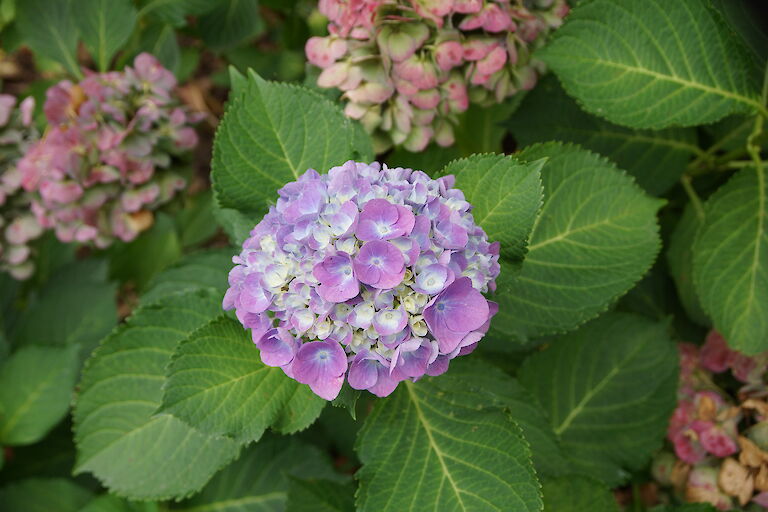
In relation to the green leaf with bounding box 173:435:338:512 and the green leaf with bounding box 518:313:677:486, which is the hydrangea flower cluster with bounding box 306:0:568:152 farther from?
the green leaf with bounding box 173:435:338:512

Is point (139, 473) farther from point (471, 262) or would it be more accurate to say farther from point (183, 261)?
point (471, 262)

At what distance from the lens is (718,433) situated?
1.31 m

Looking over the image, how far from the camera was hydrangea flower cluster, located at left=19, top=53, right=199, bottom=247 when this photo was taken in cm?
143

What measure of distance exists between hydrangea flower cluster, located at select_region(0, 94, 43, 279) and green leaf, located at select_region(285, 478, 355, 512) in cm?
83

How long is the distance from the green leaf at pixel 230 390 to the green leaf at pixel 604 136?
31.6 inches

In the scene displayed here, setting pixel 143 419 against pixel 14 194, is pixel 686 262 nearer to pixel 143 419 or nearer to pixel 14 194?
pixel 143 419

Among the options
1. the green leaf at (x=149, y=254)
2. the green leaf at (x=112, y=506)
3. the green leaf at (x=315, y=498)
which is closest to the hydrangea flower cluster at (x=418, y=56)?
the green leaf at (x=315, y=498)

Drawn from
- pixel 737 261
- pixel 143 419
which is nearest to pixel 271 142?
pixel 143 419

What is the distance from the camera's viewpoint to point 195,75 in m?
2.80

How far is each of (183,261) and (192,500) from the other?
0.55 m

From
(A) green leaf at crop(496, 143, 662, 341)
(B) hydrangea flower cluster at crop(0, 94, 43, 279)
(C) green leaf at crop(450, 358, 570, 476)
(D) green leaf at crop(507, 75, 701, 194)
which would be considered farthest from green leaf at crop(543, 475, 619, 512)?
(B) hydrangea flower cluster at crop(0, 94, 43, 279)

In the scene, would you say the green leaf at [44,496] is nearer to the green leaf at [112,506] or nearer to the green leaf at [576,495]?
the green leaf at [112,506]

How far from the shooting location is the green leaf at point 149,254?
1898 mm

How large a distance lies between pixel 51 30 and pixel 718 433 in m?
1.70
